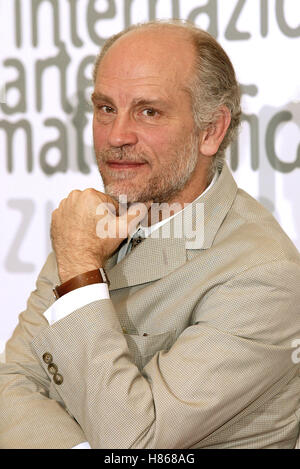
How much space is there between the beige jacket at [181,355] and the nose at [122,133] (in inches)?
9.8

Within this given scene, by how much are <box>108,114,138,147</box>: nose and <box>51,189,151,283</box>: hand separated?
14 centimetres

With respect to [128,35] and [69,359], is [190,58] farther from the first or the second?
[69,359]

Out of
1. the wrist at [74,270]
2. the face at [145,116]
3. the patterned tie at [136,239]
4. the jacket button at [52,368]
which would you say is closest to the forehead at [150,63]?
the face at [145,116]

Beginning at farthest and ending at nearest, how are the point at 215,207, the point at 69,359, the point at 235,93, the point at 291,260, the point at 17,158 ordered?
the point at 17,158
the point at 235,93
the point at 215,207
the point at 291,260
the point at 69,359

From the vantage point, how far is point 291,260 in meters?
1.74

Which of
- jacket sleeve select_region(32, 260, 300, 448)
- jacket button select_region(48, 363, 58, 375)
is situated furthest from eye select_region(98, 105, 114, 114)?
jacket button select_region(48, 363, 58, 375)

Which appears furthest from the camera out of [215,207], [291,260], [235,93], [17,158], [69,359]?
[17,158]

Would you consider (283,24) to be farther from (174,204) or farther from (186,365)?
(186,365)

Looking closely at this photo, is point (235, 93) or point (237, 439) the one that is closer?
point (237, 439)

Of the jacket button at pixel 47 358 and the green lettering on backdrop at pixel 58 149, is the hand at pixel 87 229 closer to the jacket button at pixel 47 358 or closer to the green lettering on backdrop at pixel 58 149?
the jacket button at pixel 47 358

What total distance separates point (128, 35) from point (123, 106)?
21 cm

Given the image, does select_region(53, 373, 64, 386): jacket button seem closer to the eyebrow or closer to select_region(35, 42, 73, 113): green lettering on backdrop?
the eyebrow

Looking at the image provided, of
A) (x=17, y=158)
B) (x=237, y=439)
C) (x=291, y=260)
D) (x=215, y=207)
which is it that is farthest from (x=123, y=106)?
(x=17, y=158)

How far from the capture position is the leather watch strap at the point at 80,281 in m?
1.70
